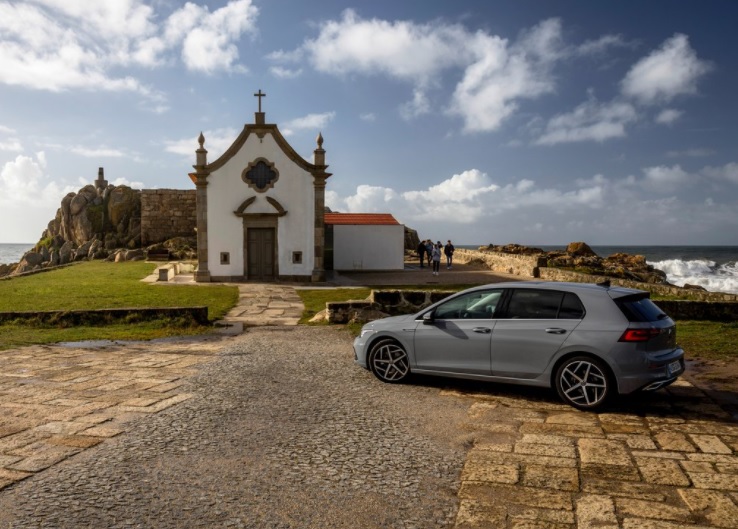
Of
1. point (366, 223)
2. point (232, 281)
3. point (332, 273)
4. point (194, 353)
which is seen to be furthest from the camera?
point (366, 223)

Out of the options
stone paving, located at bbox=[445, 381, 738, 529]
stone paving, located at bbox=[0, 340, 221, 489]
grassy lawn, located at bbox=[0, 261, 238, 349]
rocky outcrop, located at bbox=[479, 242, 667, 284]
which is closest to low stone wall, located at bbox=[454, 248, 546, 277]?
rocky outcrop, located at bbox=[479, 242, 667, 284]

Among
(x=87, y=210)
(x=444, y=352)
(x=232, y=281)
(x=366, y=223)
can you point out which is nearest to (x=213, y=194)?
(x=232, y=281)

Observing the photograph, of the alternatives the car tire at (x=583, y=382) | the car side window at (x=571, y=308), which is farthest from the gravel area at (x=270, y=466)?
the car side window at (x=571, y=308)

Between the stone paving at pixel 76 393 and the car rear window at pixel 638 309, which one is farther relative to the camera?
the car rear window at pixel 638 309

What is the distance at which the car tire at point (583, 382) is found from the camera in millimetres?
6570

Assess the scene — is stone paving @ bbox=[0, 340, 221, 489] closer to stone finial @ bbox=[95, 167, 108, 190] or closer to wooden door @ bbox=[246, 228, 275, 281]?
wooden door @ bbox=[246, 228, 275, 281]

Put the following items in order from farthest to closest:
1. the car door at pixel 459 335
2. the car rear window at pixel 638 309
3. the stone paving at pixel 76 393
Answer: the car door at pixel 459 335
the car rear window at pixel 638 309
the stone paving at pixel 76 393

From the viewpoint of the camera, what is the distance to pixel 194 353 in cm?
1025

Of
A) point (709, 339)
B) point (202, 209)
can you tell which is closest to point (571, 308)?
point (709, 339)

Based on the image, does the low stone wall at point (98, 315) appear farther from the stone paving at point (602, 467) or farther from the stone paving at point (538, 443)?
the stone paving at point (602, 467)

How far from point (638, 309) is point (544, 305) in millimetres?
1010

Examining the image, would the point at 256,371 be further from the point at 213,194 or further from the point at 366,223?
the point at 366,223

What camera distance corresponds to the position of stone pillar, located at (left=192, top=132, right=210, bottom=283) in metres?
26.7

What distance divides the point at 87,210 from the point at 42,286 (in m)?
30.2
